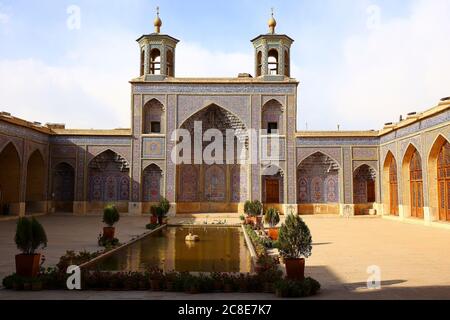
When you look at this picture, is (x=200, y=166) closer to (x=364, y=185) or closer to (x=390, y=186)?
(x=364, y=185)

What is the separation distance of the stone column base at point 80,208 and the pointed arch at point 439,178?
1417 cm

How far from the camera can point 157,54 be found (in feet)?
68.3

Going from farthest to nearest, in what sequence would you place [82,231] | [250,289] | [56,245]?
[82,231] → [56,245] → [250,289]

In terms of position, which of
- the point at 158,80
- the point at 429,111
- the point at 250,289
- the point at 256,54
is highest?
the point at 256,54

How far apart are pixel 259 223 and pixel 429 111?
707 centimetres

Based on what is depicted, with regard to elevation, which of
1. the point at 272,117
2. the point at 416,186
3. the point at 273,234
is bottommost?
the point at 273,234

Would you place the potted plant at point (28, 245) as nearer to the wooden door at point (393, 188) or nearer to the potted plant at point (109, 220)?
the potted plant at point (109, 220)

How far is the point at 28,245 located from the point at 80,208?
561 inches

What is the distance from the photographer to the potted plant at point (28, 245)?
5.84 meters

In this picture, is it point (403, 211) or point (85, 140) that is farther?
point (85, 140)

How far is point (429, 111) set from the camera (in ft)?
48.9

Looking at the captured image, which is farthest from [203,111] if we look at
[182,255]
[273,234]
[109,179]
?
[182,255]
